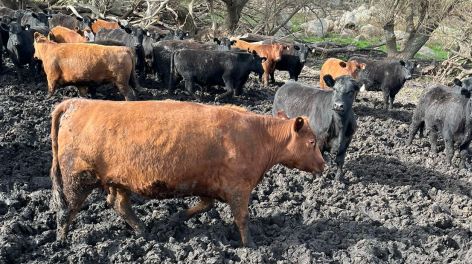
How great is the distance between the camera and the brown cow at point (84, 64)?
400 inches

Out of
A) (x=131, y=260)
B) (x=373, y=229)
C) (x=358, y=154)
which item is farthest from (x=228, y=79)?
(x=131, y=260)

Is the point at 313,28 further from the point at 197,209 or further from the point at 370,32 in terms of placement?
the point at 197,209

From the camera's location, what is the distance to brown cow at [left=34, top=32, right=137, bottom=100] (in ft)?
33.4

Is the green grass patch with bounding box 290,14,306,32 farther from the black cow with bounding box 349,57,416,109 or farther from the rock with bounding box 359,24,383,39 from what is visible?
the black cow with bounding box 349,57,416,109

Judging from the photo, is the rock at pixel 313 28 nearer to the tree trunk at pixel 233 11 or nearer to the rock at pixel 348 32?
the rock at pixel 348 32

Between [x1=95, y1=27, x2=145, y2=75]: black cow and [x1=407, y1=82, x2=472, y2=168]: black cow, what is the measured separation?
247 inches

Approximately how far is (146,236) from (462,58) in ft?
49.7

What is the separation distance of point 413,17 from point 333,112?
13021 millimetres

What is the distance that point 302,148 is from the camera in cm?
538

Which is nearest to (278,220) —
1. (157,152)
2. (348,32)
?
(157,152)

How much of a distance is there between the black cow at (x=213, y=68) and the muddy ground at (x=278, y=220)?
3.78 metres

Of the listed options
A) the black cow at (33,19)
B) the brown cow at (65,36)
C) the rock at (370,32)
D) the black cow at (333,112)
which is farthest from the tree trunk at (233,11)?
the black cow at (333,112)

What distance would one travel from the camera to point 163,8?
2052cm

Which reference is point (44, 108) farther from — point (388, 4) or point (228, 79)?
point (388, 4)
